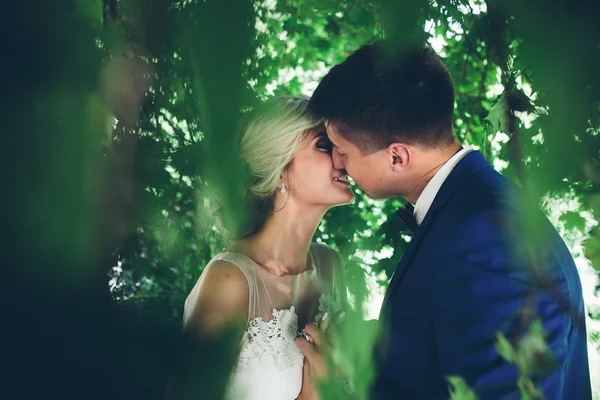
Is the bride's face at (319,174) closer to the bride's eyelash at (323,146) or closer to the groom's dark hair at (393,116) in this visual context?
the bride's eyelash at (323,146)

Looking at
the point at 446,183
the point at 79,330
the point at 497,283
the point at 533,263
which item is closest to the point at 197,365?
the point at 79,330

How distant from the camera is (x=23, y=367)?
50cm

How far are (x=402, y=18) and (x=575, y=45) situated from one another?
147 millimetres

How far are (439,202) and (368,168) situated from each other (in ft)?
1.55

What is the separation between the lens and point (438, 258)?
163cm

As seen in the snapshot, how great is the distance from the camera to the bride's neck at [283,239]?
2838 mm

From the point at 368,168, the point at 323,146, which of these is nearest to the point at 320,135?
the point at 323,146

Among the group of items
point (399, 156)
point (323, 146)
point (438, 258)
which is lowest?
point (438, 258)

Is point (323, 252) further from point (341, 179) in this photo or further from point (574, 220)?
point (574, 220)

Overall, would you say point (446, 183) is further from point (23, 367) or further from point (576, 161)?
point (23, 367)

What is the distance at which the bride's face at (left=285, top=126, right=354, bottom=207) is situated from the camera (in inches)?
105

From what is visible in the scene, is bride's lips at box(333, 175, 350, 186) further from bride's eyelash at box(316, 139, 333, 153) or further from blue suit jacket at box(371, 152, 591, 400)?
blue suit jacket at box(371, 152, 591, 400)

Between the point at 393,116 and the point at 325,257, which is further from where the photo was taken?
the point at 325,257

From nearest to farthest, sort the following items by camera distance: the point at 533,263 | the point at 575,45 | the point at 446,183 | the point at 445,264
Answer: the point at 575,45, the point at 533,263, the point at 445,264, the point at 446,183
